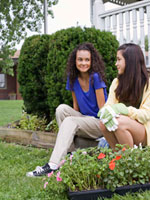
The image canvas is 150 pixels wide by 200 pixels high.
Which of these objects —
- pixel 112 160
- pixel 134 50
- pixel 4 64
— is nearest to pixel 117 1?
pixel 134 50

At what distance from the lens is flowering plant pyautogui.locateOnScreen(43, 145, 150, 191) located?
228 cm

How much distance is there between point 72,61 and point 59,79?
86 centimetres

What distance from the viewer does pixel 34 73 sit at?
17.4 ft

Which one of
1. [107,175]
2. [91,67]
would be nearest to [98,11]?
[91,67]

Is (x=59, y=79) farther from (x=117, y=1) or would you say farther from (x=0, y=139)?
(x=117, y=1)

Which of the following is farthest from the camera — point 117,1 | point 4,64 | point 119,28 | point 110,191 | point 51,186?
point 4,64

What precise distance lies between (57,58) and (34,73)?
3.26 feet

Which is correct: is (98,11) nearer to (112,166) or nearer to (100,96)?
(100,96)

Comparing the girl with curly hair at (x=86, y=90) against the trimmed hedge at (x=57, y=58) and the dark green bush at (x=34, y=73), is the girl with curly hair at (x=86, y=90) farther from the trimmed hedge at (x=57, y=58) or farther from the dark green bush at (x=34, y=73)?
the dark green bush at (x=34, y=73)

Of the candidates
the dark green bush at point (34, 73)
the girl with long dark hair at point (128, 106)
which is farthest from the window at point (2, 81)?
the girl with long dark hair at point (128, 106)

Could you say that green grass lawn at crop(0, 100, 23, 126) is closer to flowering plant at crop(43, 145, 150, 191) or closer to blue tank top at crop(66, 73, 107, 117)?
blue tank top at crop(66, 73, 107, 117)

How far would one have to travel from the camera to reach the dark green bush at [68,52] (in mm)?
4375

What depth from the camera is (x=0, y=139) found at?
5156mm

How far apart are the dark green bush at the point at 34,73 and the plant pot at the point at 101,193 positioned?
10.0ft
